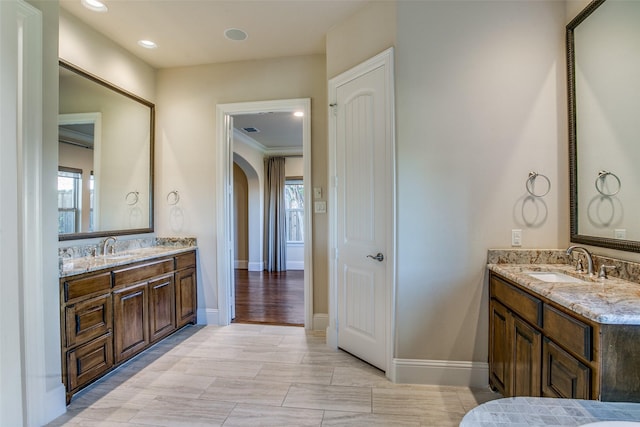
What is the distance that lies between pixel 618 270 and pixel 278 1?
298 cm

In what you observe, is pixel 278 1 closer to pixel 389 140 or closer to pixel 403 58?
pixel 403 58

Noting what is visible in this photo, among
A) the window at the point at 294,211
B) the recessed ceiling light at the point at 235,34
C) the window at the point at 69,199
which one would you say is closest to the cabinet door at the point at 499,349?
the recessed ceiling light at the point at 235,34

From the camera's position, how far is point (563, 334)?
1.42 metres

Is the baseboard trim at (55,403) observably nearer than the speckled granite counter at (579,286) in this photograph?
No

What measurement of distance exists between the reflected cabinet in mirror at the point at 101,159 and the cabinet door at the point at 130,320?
69 centimetres

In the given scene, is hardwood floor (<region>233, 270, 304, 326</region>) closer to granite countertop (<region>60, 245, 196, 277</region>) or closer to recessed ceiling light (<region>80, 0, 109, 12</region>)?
granite countertop (<region>60, 245, 196, 277</region>)

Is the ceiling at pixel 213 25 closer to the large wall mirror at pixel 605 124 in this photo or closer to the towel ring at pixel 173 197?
the towel ring at pixel 173 197

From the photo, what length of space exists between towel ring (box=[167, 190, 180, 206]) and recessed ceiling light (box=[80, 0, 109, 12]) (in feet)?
5.83

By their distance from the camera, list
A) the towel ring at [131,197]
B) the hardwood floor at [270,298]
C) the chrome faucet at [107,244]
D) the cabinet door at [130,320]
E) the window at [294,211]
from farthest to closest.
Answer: the window at [294,211], the hardwood floor at [270,298], the towel ring at [131,197], the chrome faucet at [107,244], the cabinet door at [130,320]

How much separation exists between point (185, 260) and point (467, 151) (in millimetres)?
2941

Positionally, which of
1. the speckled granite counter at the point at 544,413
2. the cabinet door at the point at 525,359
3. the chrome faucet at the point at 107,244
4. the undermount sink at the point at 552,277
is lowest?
the cabinet door at the point at 525,359

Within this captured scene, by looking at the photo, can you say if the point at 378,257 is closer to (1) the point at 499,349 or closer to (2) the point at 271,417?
(1) the point at 499,349

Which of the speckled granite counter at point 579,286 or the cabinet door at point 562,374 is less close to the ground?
the speckled granite counter at point 579,286

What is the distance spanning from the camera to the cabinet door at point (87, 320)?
2.09 metres
